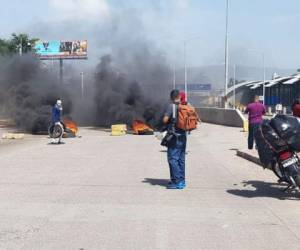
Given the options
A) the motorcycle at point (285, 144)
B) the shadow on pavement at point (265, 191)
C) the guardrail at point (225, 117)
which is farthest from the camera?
the guardrail at point (225, 117)

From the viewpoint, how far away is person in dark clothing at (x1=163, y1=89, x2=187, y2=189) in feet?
33.3

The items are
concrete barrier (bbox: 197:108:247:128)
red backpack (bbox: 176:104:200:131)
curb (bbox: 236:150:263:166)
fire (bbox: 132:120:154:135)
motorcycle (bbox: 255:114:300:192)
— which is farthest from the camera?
concrete barrier (bbox: 197:108:247:128)

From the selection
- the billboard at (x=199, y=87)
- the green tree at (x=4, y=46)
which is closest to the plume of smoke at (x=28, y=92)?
the green tree at (x=4, y=46)

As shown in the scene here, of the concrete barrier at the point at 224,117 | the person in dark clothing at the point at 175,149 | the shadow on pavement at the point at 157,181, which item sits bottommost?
the concrete barrier at the point at 224,117

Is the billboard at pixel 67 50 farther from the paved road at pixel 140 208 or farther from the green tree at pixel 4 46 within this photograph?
the paved road at pixel 140 208

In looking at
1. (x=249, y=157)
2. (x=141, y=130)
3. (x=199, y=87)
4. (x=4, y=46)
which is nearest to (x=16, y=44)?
(x=4, y=46)

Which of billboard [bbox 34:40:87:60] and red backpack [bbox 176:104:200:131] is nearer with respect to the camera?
red backpack [bbox 176:104:200:131]

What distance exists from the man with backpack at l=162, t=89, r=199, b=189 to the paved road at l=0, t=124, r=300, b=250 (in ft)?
1.06

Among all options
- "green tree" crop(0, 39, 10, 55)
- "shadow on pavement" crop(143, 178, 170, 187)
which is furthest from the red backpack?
"green tree" crop(0, 39, 10, 55)

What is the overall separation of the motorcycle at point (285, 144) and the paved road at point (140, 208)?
0.46 meters

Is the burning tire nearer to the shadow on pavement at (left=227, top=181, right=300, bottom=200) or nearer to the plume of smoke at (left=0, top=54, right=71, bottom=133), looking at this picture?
the plume of smoke at (left=0, top=54, right=71, bottom=133)

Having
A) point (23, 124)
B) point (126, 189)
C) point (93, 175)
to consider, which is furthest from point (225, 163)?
point (23, 124)

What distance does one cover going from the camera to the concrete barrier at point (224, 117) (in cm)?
3450

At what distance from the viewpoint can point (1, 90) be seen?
3525 centimetres
